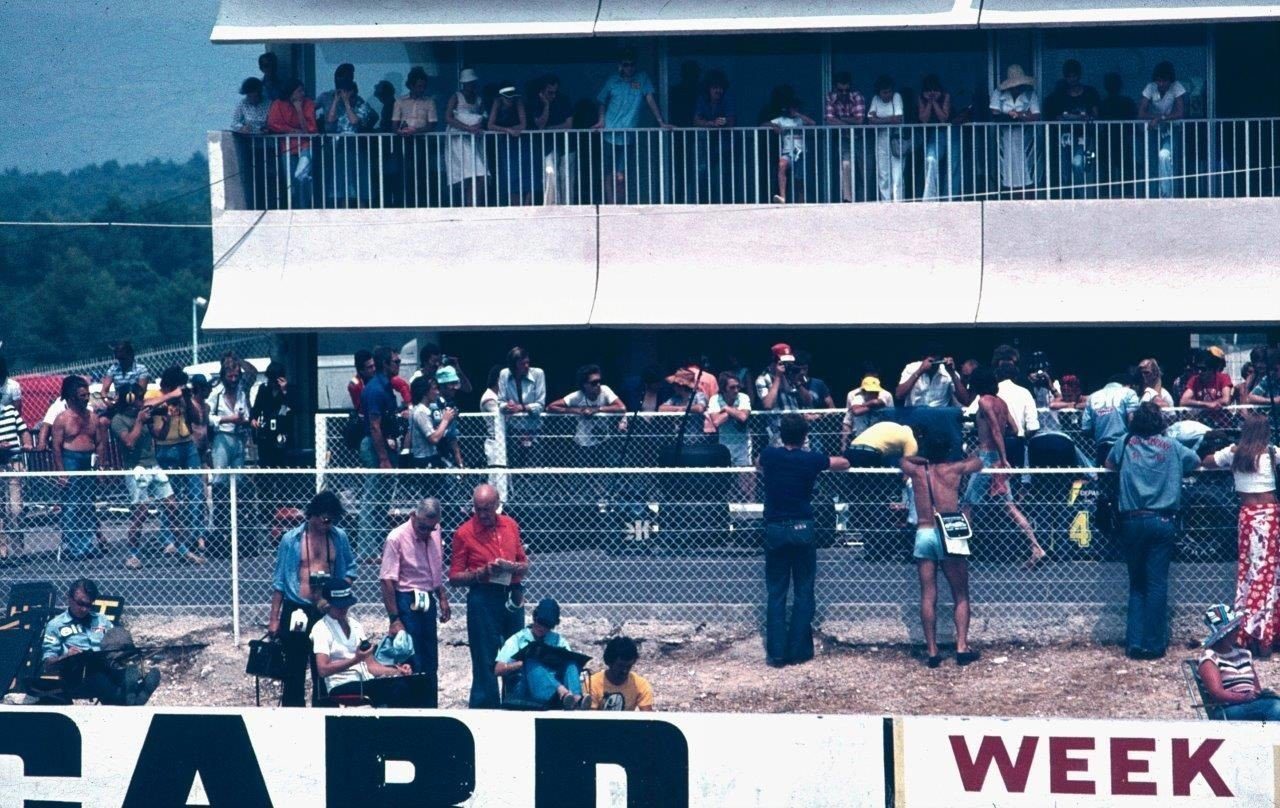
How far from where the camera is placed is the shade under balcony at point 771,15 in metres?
15.3

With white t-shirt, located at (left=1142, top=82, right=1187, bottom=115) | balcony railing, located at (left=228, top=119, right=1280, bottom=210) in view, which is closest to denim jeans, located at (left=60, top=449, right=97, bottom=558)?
balcony railing, located at (left=228, top=119, right=1280, bottom=210)

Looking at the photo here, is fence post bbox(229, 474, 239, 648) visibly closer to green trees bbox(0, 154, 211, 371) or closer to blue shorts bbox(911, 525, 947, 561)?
blue shorts bbox(911, 525, 947, 561)

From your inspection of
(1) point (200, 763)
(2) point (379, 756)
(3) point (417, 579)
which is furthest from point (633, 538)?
(1) point (200, 763)

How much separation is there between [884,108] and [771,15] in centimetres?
132

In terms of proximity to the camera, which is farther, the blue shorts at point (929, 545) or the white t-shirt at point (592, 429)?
the white t-shirt at point (592, 429)

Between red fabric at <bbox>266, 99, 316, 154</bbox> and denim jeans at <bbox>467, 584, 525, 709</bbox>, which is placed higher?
red fabric at <bbox>266, 99, 316, 154</bbox>

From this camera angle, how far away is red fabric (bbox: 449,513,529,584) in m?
11.0

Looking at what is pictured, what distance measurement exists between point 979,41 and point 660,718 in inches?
377

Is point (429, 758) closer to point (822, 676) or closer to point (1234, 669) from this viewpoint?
point (822, 676)

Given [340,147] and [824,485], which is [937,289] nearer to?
[824,485]

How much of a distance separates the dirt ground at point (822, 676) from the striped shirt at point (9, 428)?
8.10 feet

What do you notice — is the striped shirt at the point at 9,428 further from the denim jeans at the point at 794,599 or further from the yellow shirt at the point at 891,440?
the yellow shirt at the point at 891,440

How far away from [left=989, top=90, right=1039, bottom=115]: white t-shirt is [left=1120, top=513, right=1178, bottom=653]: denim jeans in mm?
5443

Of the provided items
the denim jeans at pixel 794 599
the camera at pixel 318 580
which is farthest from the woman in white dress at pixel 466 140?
the denim jeans at pixel 794 599
